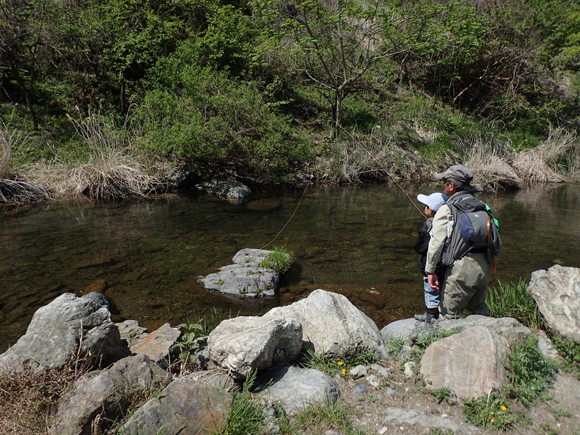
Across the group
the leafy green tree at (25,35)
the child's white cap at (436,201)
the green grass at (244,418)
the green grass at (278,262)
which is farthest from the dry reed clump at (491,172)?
the leafy green tree at (25,35)

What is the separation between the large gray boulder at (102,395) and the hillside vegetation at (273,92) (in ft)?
31.9

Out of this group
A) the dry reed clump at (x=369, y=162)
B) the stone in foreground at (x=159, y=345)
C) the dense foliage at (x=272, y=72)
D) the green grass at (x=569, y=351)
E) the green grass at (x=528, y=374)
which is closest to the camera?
the green grass at (x=528, y=374)

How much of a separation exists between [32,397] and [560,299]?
4261mm

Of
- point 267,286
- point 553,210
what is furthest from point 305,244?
point 553,210

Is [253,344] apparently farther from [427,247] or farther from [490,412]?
[427,247]

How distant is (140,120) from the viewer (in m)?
13.8

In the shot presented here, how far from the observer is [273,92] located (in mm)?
17516

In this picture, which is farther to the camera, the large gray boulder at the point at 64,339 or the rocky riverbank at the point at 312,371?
the large gray boulder at the point at 64,339

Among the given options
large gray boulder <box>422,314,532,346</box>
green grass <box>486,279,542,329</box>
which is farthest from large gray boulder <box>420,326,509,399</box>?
green grass <box>486,279,542,329</box>

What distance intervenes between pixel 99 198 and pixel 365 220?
779cm

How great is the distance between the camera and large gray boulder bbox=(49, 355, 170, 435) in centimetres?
245

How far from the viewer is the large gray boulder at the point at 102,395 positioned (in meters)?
2.45

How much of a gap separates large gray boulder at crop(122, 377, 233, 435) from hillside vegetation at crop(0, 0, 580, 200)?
10095mm

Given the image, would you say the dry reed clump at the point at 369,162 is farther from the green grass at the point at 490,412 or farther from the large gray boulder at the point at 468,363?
the green grass at the point at 490,412
